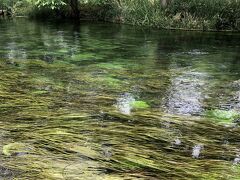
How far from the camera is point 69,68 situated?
832 centimetres

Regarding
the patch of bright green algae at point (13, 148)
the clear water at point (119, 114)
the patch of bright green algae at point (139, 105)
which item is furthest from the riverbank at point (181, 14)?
the patch of bright green algae at point (13, 148)

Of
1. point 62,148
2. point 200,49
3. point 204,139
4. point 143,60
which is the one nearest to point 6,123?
point 62,148

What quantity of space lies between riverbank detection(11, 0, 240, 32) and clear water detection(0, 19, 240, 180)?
5882 millimetres

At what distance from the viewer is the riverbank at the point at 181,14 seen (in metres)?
16.0

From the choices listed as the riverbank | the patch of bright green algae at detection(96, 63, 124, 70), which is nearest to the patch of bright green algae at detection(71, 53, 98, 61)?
the patch of bright green algae at detection(96, 63, 124, 70)

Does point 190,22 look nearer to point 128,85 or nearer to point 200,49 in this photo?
point 200,49

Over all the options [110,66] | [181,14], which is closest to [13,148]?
[110,66]

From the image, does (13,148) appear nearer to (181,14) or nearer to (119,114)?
(119,114)

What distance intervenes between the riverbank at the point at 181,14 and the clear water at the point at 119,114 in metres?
5.88

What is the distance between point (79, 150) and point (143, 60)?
19.0 ft

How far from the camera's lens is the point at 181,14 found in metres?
16.7

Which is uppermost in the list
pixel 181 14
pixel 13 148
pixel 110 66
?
pixel 181 14

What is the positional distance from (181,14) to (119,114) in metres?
12.3

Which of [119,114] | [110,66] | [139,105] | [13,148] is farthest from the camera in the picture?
[110,66]
